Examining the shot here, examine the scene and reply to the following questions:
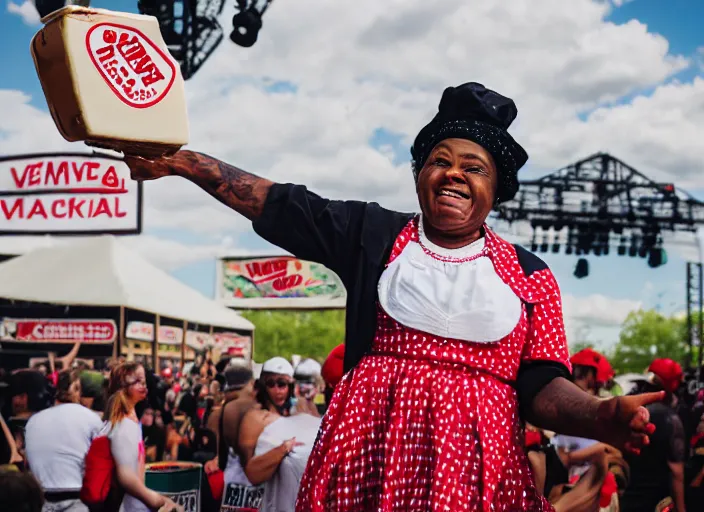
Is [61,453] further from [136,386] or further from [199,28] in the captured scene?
[199,28]

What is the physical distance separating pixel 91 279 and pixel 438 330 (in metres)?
12.6

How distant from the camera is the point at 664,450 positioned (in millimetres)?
6332

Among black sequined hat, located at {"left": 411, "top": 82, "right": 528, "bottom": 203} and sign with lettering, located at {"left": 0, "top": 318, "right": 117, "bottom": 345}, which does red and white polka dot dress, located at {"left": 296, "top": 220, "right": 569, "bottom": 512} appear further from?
sign with lettering, located at {"left": 0, "top": 318, "right": 117, "bottom": 345}


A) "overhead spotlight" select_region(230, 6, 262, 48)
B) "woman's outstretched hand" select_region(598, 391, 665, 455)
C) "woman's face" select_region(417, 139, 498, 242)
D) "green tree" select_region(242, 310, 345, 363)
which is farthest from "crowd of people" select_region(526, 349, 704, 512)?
"green tree" select_region(242, 310, 345, 363)

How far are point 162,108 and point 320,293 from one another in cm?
1842

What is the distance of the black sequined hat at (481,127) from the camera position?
200 cm

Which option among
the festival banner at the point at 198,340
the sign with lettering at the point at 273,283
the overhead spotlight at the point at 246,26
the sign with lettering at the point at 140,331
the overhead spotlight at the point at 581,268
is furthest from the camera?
→ the overhead spotlight at the point at 581,268

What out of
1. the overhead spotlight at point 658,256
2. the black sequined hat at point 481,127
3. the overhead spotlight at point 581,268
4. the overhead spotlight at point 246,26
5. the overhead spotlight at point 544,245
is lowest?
the black sequined hat at point 481,127

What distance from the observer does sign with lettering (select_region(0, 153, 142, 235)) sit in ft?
38.5

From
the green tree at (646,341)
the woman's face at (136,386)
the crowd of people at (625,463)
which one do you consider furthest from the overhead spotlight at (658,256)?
the green tree at (646,341)

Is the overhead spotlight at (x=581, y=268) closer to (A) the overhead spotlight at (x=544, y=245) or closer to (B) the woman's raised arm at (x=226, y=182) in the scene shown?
(A) the overhead spotlight at (x=544, y=245)

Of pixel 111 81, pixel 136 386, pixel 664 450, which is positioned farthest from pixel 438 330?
pixel 664 450

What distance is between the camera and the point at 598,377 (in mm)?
6031

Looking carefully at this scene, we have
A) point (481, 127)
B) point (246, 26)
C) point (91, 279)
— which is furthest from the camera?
point (91, 279)
